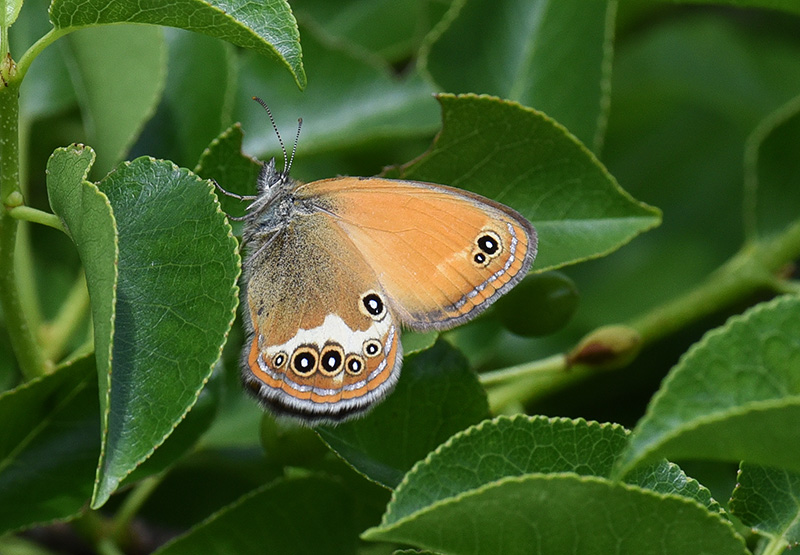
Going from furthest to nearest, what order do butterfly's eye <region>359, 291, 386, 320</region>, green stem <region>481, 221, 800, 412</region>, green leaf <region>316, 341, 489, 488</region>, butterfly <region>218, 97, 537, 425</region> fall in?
green stem <region>481, 221, 800, 412</region> → butterfly's eye <region>359, 291, 386, 320</region> → butterfly <region>218, 97, 537, 425</region> → green leaf <region>316, 341, 489, 488</region>

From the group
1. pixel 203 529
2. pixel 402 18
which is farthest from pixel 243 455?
pixel 402 18

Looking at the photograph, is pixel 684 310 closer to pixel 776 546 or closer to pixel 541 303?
pixel 541 303

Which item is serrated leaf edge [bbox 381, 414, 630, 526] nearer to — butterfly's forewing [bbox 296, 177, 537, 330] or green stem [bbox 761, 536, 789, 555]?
green stem [bbox 761, 536, 789, 555]

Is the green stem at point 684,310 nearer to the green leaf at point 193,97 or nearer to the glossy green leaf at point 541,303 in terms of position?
the glossy green leaf at point 541,303

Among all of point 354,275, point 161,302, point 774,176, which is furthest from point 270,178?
point 774,176

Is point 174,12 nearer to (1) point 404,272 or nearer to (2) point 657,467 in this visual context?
(1) point 404,272

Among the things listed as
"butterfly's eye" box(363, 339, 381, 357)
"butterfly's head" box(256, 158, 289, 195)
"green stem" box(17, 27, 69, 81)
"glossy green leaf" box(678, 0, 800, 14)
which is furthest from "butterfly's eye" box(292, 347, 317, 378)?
"glossy green leaf" box(678, 0, 800, 14)

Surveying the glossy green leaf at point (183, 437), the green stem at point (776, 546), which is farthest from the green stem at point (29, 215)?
the green stem at point (776, 546)

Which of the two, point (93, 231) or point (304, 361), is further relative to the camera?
point (304, 361)
